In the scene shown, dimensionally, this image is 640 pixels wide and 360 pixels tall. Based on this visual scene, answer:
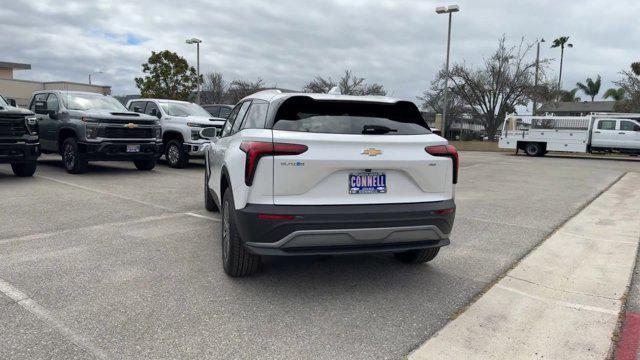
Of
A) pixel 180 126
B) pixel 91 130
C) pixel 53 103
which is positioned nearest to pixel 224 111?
pixel 180 126

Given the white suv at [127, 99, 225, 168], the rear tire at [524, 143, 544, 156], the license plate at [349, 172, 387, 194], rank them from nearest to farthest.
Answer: the license plate at [349, 172, 387, 194]
the white suv at [127, 99, 225, 168]
the rear tire at [524, 143, 544, 156]

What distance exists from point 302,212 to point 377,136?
0.87m

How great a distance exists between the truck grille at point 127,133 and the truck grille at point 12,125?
5.17 feet

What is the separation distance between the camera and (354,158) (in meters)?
3.62

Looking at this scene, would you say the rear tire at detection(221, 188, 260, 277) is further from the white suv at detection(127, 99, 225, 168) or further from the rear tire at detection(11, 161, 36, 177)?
the white suv at detection(127, 99, 225, 168)

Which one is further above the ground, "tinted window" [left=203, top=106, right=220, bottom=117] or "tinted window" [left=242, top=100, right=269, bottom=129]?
"tinted window" [left=203, top=106, right=220, bottom=117]

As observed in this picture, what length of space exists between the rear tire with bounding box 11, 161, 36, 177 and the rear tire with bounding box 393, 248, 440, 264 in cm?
859

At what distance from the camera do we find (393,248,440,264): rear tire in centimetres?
456

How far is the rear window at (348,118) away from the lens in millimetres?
3766

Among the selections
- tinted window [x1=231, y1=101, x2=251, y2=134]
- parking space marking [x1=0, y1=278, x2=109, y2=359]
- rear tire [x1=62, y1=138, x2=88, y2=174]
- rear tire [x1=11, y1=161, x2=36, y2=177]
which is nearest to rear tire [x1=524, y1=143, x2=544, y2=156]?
rear tire [x1=62, y1=138, x2=88, y2=174]

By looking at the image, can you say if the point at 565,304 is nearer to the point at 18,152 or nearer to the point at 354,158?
the point at 354,158

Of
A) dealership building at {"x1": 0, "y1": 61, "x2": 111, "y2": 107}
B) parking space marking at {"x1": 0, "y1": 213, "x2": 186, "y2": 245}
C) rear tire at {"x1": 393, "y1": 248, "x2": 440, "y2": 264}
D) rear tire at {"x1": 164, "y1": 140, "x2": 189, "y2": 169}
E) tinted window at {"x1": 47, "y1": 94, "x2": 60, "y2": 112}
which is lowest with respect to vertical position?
parking space marking at {"x1": 0, "y1": 213, "x2": 186, "y2": 245}

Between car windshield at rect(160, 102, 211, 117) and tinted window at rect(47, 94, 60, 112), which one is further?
car windshield at rect(160, 102, 211, 117)

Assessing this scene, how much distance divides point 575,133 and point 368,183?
2307cm
